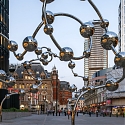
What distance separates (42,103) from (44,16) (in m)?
146

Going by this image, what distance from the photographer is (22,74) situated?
509 ft

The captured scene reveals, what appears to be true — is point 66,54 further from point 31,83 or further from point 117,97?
point 31,83

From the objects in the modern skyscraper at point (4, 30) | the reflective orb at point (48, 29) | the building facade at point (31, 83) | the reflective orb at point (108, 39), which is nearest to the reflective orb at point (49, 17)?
the reflective orb at point (48, 29)

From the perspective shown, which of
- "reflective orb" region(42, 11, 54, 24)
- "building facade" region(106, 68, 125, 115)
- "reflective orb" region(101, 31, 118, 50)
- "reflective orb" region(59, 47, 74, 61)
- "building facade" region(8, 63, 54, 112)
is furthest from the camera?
"building facade" region(8, 63, 54, 112)

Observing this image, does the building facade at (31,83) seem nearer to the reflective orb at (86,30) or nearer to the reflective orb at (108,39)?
the reflective orb at (86,30)

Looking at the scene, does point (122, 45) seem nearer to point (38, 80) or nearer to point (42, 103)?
point (42, 103)

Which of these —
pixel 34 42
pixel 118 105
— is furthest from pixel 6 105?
pixel 118 105

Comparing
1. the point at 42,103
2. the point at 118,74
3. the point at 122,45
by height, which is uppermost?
the point at 122,45

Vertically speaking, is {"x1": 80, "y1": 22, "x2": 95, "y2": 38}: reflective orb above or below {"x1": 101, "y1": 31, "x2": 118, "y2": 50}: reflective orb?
above

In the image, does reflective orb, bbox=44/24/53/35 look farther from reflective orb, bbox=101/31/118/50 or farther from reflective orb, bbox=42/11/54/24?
reflective orb, bbox=101/31/118/50

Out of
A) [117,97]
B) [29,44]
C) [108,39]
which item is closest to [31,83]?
[117,97]

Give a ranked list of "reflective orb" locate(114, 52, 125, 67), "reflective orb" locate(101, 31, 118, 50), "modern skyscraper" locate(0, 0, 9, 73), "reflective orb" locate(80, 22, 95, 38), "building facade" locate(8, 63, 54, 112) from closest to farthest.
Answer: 1. "reflective orb" locate(114, 52, 125, 67)
2. "reflective orb" locate(101, 31, 118, 50)
3. "reflective orb" locate(80, 22, 95, 38)
4. "modern skyscraper" locate(0, 0, 9, 73)
5. "building facade" locate(8, 63, 54, 112)

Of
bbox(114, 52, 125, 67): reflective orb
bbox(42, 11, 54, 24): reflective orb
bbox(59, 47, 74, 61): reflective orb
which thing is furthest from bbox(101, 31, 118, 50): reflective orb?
bbox(42, 11, 54, 24): reflective orb

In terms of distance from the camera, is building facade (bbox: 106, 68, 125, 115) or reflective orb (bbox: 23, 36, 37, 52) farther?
building facade (bbox: 106, 68, 125, 115)
